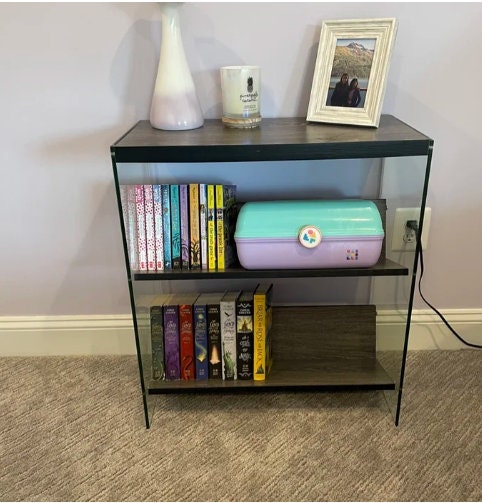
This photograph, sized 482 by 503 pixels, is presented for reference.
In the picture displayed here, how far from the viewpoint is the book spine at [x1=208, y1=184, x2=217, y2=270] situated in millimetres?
1141

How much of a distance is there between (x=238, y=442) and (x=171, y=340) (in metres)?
0.29

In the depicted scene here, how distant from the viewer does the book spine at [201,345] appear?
4.19 ft

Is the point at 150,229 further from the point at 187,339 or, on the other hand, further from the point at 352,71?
the point at 352,71

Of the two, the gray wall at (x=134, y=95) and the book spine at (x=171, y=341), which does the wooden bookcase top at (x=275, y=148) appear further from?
the book spine at (x=171, y=341)

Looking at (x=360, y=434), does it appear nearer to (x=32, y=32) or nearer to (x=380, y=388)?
(x=380, y=388)

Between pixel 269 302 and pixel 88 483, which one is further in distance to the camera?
pixel 269 302

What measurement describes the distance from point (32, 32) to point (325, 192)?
784 millimetres

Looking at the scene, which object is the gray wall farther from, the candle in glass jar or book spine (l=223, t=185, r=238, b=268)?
book spine (l=223, t=185, r=238, b=268)

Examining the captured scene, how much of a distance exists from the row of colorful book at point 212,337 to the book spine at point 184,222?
156mm

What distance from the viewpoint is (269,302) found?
52.5 inches

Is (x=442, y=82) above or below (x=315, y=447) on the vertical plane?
above

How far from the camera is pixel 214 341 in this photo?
4.22ft

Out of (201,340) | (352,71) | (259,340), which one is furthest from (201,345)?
(352,71)

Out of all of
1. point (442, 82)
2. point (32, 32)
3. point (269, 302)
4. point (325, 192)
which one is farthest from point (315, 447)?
point (32, 32)
